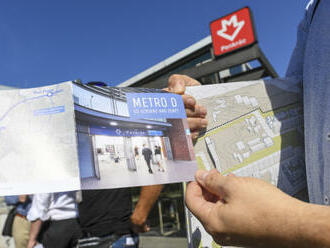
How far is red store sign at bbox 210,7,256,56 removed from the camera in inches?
189

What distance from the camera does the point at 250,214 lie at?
0.52 meters

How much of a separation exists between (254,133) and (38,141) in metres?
0.80

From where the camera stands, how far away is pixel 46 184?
62 cm

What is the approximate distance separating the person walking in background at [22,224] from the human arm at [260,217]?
3.13 meters

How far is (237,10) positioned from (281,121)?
4.95 metres

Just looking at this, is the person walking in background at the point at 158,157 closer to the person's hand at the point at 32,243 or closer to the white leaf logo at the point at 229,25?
the person's hand at the point at 32,243

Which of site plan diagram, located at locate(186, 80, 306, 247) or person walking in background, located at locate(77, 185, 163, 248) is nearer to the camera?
site plan diagram, located at locate(186, 80, 306, 247)

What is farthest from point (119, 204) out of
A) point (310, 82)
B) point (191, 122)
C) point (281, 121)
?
point (310, 82)

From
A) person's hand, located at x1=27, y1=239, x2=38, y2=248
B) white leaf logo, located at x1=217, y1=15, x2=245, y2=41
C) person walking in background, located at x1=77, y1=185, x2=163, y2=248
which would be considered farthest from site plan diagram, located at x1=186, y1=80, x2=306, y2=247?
white leaf logo, located at x1=217, y1=15, x2=245, y2=41

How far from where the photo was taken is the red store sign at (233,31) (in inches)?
189

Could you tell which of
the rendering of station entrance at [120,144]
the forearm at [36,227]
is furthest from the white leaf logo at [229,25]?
the rendering of station entrance at [120,144]

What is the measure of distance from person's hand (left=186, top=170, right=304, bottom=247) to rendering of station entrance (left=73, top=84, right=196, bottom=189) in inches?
6.6

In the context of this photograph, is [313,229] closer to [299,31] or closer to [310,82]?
[310,82]

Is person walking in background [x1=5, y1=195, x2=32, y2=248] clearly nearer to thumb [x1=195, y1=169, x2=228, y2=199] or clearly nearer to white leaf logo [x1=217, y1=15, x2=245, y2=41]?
thumb [x1=195, y1=169, x2=228, y2=199]
